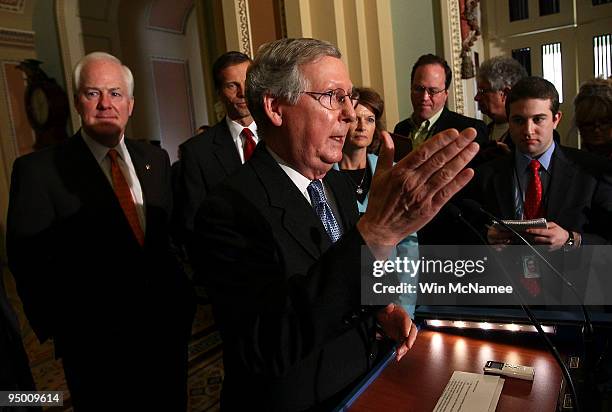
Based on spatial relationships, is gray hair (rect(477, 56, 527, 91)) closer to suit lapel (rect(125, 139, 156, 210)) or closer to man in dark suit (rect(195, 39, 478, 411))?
man in dark suit (rect(195, 39, 478, 411))

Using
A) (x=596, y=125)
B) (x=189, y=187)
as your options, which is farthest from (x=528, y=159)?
(x=189, y=187)

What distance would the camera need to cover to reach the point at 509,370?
945 millimetres

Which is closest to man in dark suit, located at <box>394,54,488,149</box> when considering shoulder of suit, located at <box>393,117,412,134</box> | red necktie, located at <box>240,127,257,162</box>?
shoulder of suit, located at <box>393,117,412,134</box>

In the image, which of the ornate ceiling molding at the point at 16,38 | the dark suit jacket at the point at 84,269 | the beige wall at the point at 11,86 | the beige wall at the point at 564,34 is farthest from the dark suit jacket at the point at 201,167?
the ornate ceiling molding at the point at 16,38

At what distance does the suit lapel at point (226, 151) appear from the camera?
2.35 metres

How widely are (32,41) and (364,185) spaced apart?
6.41m

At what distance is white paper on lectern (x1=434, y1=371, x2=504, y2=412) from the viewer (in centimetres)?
85

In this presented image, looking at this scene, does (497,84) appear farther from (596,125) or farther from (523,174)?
(523,174)

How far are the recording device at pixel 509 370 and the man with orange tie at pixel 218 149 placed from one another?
1430 millimetres

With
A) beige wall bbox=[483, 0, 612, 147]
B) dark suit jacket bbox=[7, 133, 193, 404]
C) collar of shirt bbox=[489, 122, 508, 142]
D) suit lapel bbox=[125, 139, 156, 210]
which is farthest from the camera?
beige wall bbox=[483, 0, 612, 147]

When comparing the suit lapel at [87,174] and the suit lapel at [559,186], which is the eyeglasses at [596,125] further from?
the suit lapel at [87,174]

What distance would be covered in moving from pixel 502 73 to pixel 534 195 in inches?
35.8

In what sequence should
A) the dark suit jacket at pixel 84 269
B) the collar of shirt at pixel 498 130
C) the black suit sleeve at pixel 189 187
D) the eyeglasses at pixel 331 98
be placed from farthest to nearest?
the collar of shirt at pixel 498 130
the black suit sleeve at pixel 189 187
the dark suit jacket at pixel 84 269
the eyeglasses at pixel 331 98

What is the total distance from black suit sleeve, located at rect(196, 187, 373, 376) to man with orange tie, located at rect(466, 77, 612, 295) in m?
0.98
